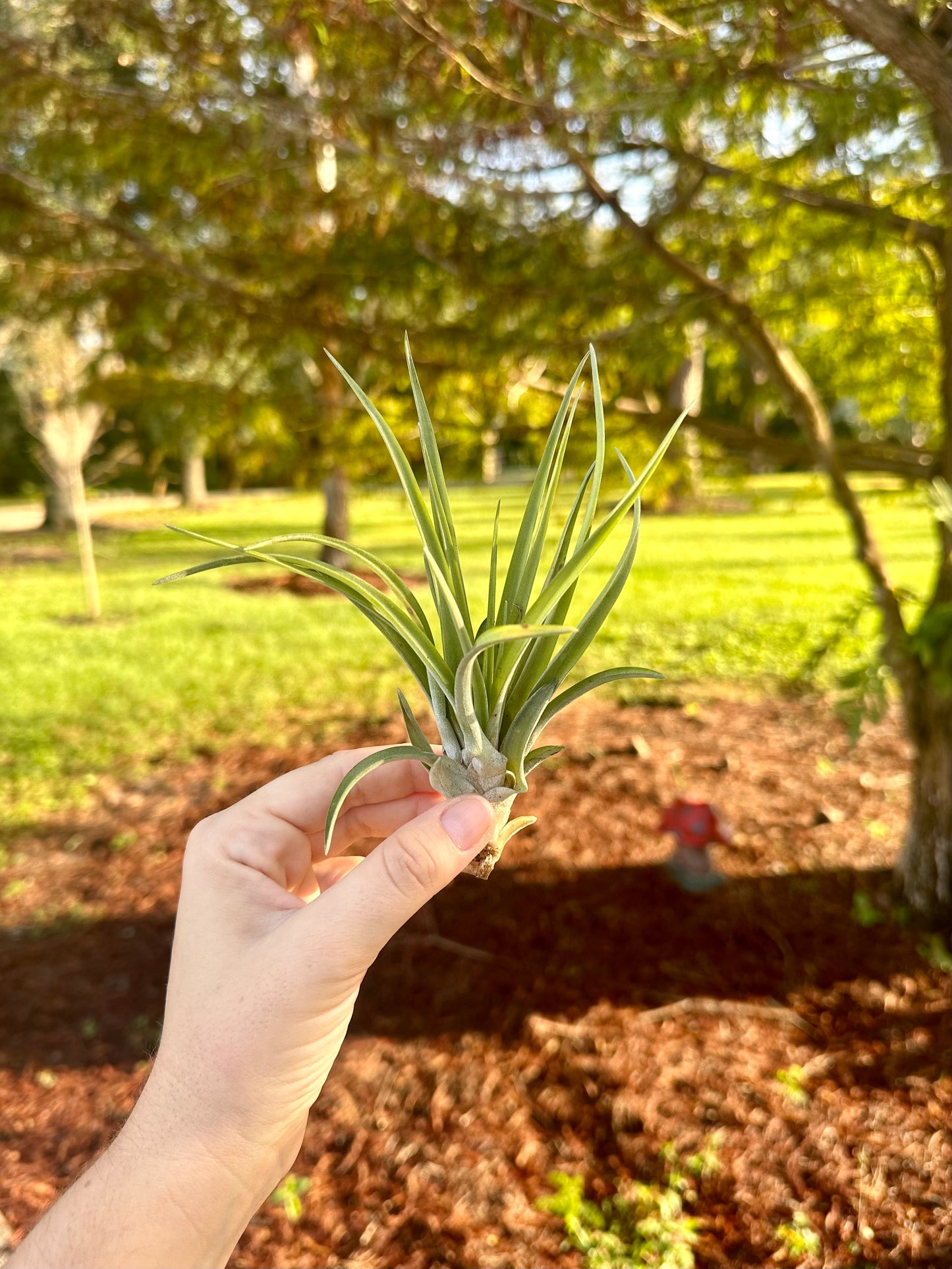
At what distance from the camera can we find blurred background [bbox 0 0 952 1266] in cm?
235

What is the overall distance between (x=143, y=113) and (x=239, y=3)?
55 centimetres

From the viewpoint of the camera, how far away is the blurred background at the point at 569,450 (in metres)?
2.35

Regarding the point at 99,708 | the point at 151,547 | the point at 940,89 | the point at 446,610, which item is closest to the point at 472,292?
the point at 940,89

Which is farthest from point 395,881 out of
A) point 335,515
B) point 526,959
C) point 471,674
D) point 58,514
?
point 58,514

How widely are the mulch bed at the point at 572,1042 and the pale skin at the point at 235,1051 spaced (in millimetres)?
1268

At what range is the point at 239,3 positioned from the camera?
9.36 feet

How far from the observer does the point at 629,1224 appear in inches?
89.1

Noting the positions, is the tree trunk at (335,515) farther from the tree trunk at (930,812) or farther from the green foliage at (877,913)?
the tree trunk at (930,812)

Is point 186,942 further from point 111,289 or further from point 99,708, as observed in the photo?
point 99,708

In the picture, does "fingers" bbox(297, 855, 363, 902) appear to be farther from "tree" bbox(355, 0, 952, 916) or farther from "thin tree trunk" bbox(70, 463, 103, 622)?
"thin tree trunk" bbox(70, 463, 103, 622)

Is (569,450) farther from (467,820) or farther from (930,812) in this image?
(467,820)

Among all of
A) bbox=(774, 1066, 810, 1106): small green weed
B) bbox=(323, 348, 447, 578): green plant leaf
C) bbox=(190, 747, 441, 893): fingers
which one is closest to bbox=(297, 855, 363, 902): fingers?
bbox=(190, 747, 441, 893): fingers

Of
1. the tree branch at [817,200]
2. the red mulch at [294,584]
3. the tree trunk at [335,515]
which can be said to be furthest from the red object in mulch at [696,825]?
the tree trunk at [335,515]

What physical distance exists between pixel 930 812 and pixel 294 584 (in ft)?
32.1
